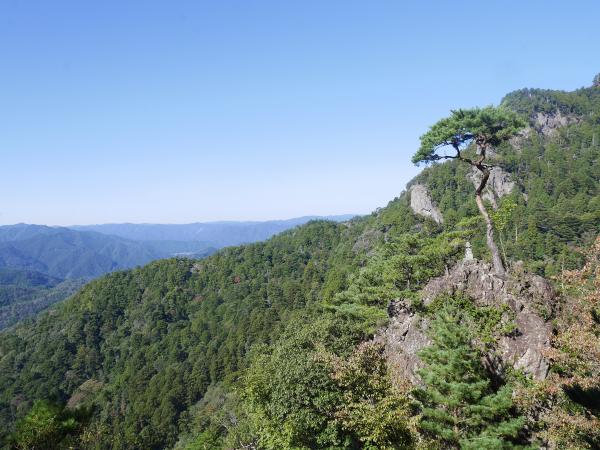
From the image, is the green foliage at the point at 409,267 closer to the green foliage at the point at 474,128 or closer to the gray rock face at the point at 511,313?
the gray rock face at the point at 511,313

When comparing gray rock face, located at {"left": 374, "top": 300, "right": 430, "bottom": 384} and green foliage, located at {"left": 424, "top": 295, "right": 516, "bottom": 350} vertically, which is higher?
green foliage, located at {"left": 424, "top": 295, "right": 516, "bottom": 350}


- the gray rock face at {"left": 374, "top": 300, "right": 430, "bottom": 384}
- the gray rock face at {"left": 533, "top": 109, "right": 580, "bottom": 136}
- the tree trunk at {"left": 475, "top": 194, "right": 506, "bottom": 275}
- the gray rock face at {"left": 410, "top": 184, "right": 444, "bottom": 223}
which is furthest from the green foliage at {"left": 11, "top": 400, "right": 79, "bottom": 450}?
the gray rock face at {"left": 533, "top": 109, "right": 580, "bottom": 136}

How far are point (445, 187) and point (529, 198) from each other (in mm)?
26510

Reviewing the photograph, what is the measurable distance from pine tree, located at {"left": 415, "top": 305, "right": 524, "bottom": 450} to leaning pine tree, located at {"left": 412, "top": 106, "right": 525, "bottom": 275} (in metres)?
8.11

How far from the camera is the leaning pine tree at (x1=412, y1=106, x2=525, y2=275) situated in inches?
808

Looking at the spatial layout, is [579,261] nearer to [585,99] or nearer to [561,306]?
[561,306]

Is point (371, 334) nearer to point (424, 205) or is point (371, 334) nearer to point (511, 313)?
point (511, 313)

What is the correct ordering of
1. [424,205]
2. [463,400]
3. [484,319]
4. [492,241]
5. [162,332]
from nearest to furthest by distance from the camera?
[463,400] → [484,319] → [492,241] → [424,205] → [162,332]

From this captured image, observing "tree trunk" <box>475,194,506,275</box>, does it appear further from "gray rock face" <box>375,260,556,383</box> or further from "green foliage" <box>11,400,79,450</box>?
"green foliage" <box>11,400,79,450</box>

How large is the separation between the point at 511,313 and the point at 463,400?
6.72 meters

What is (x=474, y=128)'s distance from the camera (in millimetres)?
20906

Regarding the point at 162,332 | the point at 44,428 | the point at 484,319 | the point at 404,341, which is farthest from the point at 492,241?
the point at 162,332

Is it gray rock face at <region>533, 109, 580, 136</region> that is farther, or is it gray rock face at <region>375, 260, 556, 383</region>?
gray rock face at <region>533, 109, 580, 136</region>

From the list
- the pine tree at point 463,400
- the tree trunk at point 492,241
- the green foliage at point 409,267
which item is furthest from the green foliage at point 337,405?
the green foliage at point 409,267
